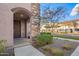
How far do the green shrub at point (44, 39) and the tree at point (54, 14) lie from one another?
0.46m

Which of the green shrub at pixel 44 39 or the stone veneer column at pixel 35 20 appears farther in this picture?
the stone veneer column at pixel 35 20

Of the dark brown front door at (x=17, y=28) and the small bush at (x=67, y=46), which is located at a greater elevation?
the dark brown front door at (x=17, y=28)

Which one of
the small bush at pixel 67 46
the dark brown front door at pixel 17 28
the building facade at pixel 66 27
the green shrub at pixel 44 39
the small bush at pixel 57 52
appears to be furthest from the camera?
the dark brown front door at pixel 17 28

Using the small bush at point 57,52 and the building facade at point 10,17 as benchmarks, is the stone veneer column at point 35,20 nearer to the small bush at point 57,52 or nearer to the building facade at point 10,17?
the building facade at point 10,17

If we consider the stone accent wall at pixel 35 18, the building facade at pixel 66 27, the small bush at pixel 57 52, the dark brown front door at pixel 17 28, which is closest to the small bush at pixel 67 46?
the small bush at pixel 57 52

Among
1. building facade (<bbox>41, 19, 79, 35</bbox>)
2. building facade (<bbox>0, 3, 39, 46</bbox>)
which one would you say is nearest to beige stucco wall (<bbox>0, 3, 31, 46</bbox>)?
building facade (<bbox>0, 3, 39, 46</bbox>)

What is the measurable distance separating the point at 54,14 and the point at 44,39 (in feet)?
3.52

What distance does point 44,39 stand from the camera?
6.11m

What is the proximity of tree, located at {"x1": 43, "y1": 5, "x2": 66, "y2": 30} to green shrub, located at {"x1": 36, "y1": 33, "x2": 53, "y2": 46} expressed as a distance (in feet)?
1.50

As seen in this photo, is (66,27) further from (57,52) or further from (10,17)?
(10,17)

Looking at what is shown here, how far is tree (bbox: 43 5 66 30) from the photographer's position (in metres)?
5.53

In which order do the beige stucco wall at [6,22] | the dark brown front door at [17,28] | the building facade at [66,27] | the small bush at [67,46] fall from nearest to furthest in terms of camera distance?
1. the building facade at [66,27]
2. the small bush at [67,46]
3. the beige stucco wall at [6,22]
4. the dark brown front door at [17,28]

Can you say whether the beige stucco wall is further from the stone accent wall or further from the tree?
the tree

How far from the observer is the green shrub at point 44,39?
5.89 metres
